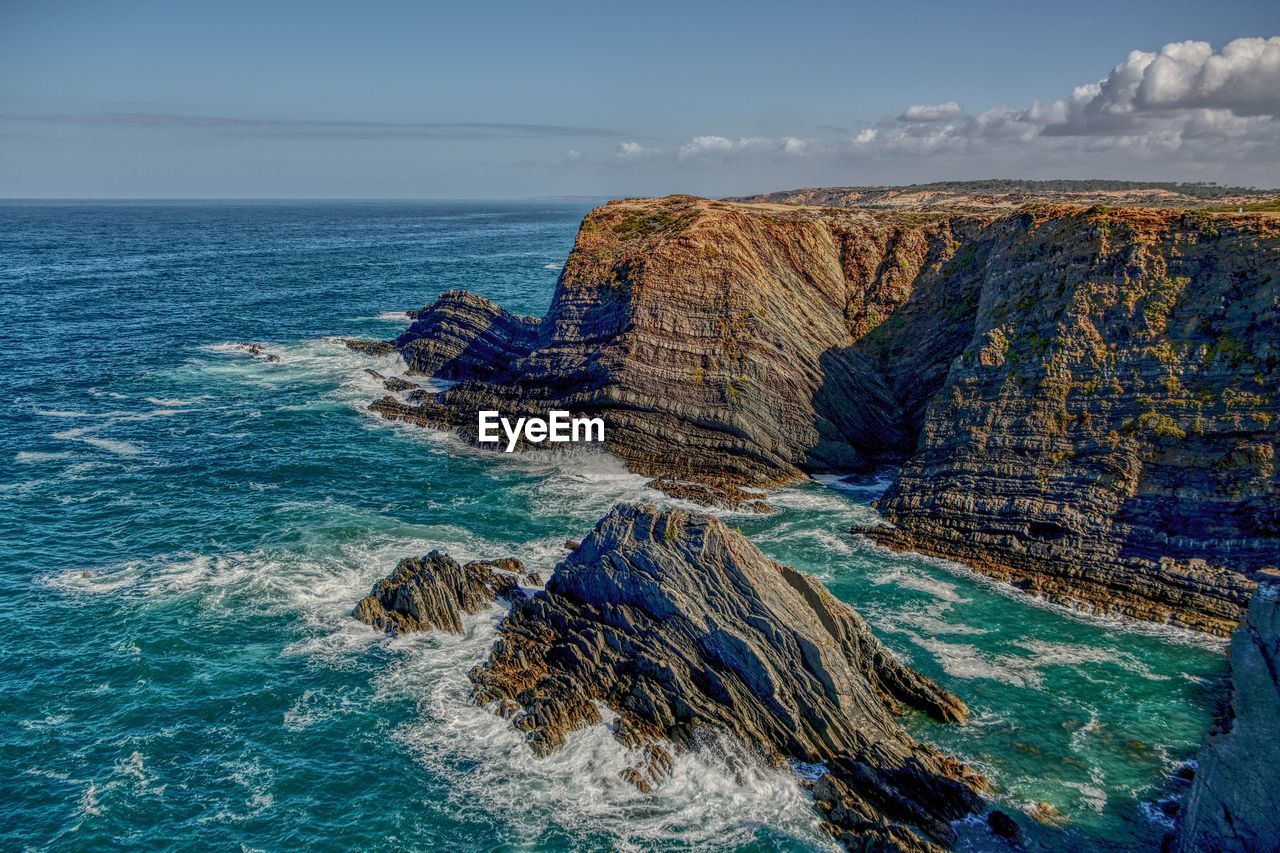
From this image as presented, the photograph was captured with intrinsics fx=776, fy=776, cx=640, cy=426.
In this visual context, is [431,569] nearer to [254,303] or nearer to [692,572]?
[692,572]

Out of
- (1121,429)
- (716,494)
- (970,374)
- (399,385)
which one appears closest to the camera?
(1121,429)

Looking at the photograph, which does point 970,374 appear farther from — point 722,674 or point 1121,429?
point 722,674

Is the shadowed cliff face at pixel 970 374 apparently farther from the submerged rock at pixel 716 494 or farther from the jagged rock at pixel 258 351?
the jagged rock at pixel 258 351

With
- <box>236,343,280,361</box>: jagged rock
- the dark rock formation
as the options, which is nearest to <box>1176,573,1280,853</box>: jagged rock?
the dark rock formation

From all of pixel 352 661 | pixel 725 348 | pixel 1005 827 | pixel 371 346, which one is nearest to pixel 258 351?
pixel 371 346

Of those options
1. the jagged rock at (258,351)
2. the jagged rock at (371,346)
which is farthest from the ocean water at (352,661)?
the jagged rock at (371,346)

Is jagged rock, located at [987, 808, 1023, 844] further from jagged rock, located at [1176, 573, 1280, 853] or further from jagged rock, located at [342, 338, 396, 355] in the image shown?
jagged rock, located at [342, 338, 396, 355]

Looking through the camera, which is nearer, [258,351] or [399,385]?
[399,385]
